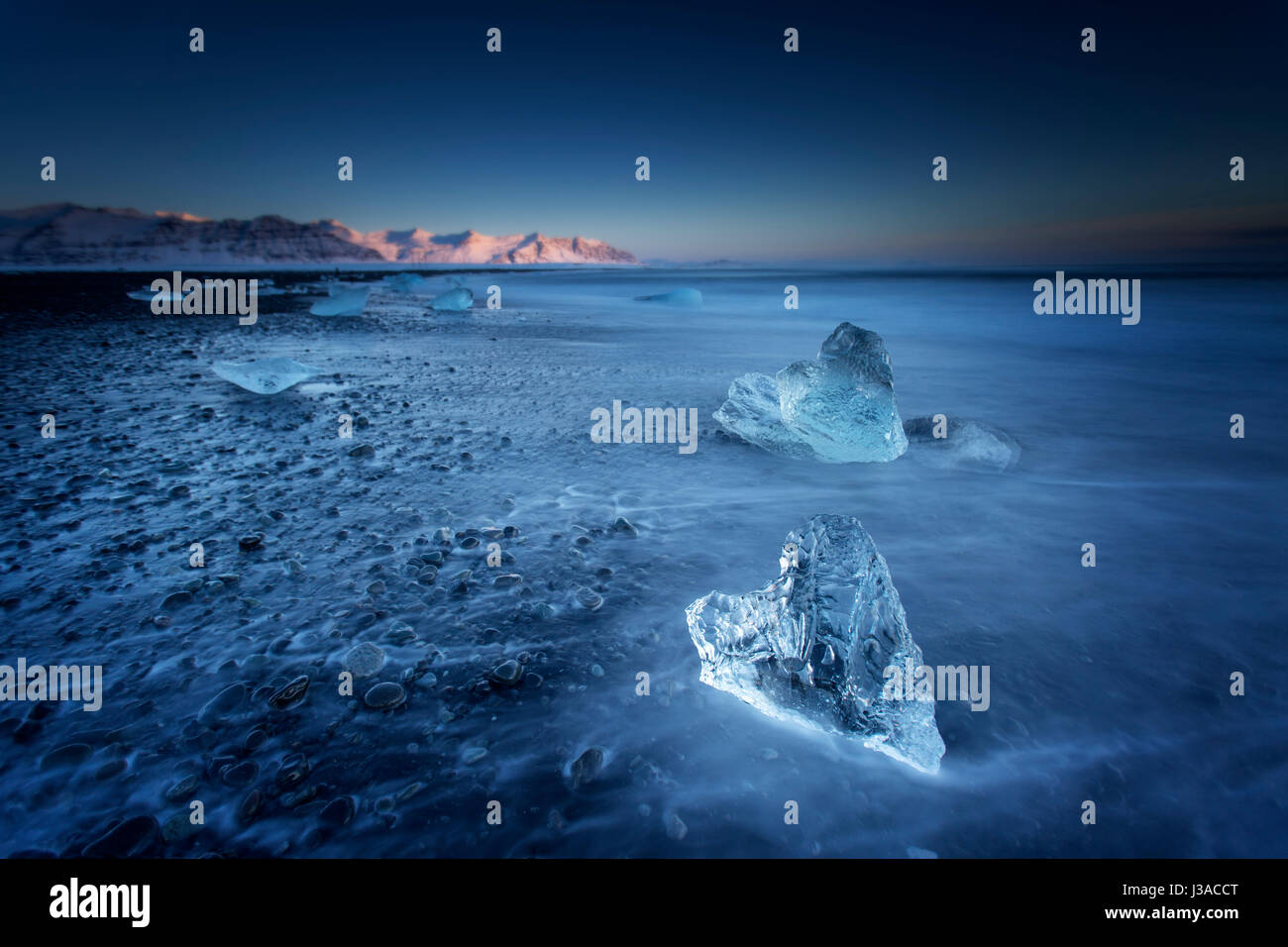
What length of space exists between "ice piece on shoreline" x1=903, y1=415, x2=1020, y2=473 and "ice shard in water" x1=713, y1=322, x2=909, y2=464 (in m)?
0.26

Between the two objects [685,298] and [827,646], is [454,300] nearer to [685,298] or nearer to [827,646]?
[685,298]

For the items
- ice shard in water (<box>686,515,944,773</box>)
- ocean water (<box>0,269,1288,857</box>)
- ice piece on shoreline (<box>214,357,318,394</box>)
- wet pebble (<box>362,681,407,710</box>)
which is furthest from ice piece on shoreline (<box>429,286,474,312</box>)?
ice shard in water (<box>686,515,944,773</box>)

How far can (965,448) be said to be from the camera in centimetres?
493

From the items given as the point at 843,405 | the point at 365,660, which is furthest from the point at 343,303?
the point at 365,660

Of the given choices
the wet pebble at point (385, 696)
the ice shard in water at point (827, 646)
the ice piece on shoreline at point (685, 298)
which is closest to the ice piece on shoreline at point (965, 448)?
the ice shard in water at point (827, 646)

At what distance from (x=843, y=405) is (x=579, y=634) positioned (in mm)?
3313

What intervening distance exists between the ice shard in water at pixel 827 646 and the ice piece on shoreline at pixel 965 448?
3.16 meters

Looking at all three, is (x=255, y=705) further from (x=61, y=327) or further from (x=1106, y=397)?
(x=61, y=327)

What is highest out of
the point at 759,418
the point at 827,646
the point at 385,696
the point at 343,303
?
the point at 343,303

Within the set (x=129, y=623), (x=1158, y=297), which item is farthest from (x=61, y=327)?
(x=1158, y=297)

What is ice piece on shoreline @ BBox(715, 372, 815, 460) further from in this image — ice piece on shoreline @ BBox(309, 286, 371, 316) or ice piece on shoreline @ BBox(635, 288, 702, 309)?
ice piece on shoreline @ BBox(635, 288, 702, 309)

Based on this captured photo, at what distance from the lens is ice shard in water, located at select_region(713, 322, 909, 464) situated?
470 centimetres

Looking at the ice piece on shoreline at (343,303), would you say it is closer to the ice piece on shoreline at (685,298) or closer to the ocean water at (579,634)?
the ocean water at (579,634)
